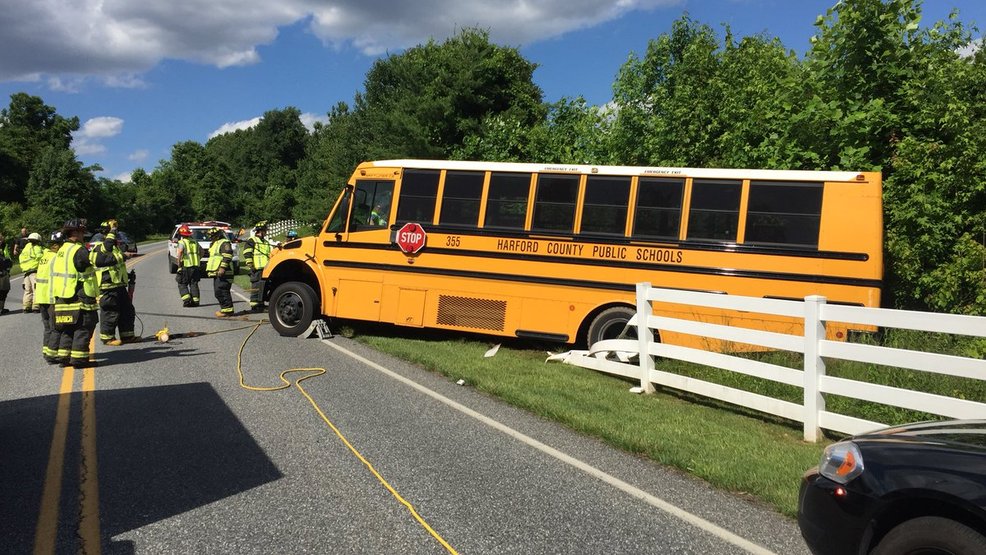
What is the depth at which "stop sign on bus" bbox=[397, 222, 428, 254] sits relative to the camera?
33.2 feet

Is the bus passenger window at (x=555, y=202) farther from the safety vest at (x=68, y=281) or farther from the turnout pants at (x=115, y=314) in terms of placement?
the turnout pants at (x=115, y=314)

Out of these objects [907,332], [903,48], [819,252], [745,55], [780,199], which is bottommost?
[907,332]

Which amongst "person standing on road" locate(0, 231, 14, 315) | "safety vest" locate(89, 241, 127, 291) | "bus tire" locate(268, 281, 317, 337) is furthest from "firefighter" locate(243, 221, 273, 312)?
"person standing on road" locate(0, 231, 14, 315)

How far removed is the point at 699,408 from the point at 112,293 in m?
8.73

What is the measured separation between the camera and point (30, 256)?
13.9 metres

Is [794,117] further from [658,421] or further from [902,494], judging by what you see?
[902,494]

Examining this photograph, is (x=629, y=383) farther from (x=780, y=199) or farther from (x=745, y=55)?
(x=745, y=55)

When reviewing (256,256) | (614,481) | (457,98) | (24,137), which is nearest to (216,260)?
(256,256)

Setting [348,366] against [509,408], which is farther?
[348,366]

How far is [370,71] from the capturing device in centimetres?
4909

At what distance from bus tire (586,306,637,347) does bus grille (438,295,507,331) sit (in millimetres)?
1380

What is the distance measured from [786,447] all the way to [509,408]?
2.65 m

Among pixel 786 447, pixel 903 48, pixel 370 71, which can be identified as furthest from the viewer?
pixel 370 71

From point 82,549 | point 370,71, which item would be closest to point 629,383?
point 82,549
